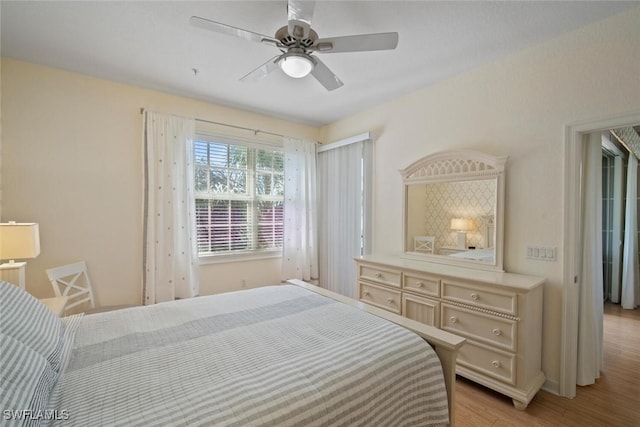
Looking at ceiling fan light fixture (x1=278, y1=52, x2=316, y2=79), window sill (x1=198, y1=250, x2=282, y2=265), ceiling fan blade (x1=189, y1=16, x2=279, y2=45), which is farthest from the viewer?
window sill (x1=198, y1=250, x2=282, y2=265)

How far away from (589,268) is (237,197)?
11.5ft

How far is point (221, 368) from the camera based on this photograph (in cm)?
112

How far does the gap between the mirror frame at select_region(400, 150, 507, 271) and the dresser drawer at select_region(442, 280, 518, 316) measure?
40 cm

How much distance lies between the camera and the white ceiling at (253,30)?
1799 mm

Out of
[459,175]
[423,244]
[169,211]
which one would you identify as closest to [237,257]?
[169,211]

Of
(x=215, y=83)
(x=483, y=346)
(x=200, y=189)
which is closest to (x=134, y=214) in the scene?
(x=200, y=189)

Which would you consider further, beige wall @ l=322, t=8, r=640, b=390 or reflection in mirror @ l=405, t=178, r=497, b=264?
reflection in mirror @ l=405, t=178, r=497, b=264

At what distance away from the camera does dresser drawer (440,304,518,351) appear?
197 cm

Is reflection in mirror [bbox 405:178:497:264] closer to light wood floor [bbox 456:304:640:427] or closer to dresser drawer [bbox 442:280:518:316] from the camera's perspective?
dresser drawer [bbox 442:280:518:316]

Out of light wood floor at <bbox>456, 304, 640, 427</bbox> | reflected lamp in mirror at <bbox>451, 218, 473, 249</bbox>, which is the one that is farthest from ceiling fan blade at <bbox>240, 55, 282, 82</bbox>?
light wood floor at <bbox>456, 304, 640, 427</bbox>

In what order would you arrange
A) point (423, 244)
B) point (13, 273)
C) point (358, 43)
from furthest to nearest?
point (423, 244) < point (13, 273) < point (358, 43)

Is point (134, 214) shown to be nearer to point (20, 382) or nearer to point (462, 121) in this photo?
point (20, 382)

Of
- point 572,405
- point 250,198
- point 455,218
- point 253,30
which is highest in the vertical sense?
point 253,30

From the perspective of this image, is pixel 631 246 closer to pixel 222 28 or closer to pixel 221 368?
pixel 221 368
